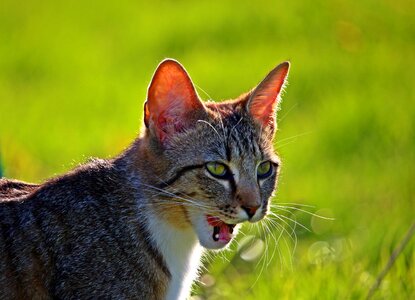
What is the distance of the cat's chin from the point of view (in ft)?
15.7

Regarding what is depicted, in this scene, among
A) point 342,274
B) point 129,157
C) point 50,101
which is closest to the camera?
point 129,157

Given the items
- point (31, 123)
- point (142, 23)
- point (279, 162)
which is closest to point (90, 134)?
point (31, 123)

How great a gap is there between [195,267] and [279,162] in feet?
2.25

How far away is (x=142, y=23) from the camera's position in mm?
12648

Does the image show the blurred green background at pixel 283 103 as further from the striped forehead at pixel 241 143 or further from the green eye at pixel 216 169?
the green eye at pixel 216 169

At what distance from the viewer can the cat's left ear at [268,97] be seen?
16.9ft

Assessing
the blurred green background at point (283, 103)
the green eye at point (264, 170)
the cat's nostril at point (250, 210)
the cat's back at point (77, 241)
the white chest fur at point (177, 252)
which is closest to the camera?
the cat's back at point (77, 241)

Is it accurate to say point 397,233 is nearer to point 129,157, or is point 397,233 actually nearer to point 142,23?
point 129,157

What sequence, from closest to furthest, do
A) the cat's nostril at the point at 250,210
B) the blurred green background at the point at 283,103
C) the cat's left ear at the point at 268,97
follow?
the cat's nostril at the point at 250,210 → the cat's left ear at the point at 268,97 → the blurred green background at the point at 283,103

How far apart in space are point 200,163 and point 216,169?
3.2 inches

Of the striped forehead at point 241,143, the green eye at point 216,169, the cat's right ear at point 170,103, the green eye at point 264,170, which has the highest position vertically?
the cat's right ear at point 170,103

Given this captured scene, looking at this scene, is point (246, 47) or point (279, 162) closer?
point (279, 162)

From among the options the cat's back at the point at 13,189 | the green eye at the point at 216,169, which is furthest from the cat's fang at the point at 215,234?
the cat's back at the point at 13,189

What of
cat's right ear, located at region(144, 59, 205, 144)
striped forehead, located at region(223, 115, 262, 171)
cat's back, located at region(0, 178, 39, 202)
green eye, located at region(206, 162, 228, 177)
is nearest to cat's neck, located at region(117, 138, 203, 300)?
cat's right ear, located at region(144, 59, 205, 144)
